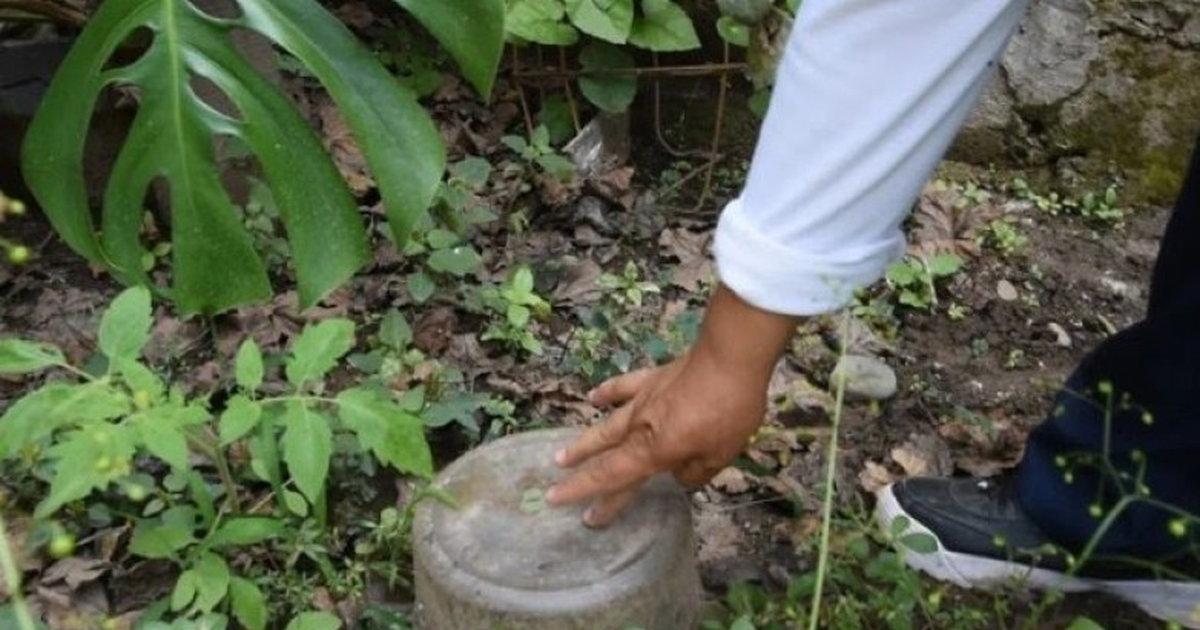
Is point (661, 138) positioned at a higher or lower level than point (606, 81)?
lower

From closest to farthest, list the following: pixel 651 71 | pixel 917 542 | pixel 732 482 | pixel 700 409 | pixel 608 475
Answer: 1. pixel 700 409
2. pixel 608 475
3. pixel 917 542
4. pixel 732 482
5. pixel 651 71

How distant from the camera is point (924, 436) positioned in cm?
189

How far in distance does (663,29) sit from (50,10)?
91 centimetres

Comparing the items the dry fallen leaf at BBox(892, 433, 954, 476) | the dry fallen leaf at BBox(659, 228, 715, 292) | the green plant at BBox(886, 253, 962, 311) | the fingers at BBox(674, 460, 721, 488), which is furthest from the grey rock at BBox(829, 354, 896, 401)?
the fingers at BBox(674, 460, 721, 488)

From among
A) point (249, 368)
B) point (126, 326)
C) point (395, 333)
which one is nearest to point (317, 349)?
point (249, 368)

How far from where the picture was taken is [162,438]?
1.27 m

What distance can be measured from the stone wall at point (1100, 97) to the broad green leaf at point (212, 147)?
3.80 feet

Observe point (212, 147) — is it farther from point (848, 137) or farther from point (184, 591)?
point (848, 137)

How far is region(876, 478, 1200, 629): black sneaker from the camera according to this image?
160cm

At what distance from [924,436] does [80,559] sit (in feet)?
3.51

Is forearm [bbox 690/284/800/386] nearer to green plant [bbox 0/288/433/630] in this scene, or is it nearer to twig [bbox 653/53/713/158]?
green plant [bbox 0/288/433/630]

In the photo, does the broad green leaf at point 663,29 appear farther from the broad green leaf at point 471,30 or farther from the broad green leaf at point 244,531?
the broad green leaf at point 244,531

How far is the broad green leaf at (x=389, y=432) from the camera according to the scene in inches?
53.5

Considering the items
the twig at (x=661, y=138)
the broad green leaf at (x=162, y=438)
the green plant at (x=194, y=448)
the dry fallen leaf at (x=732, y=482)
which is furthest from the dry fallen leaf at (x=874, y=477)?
the broad green leaf at (x=162, y=438)
